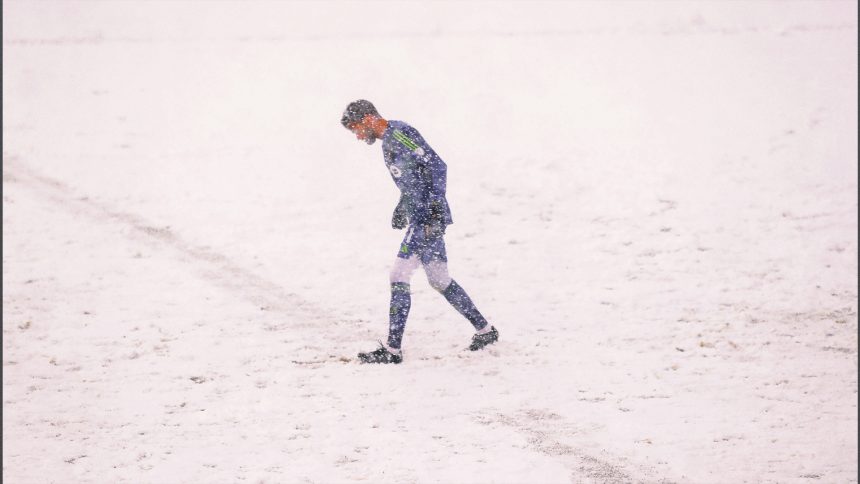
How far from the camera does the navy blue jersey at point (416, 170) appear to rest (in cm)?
585

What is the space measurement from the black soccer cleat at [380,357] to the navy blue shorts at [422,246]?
2.59 ft

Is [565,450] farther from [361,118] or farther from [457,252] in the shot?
[457,252]

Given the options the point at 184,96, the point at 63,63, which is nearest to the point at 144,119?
the point at 184,96

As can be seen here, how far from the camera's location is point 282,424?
17.7 feet

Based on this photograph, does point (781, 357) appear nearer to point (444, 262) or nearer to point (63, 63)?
point (444, 262)

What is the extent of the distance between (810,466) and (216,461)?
11.5 ft

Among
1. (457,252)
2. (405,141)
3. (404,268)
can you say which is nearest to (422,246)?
(404,268)

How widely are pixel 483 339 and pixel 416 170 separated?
60.3 inches

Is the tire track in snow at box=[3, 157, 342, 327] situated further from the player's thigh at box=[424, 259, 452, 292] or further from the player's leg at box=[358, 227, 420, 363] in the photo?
the player's thigh at box=[424, 259, 452, 292]

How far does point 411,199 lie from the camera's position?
5980mm

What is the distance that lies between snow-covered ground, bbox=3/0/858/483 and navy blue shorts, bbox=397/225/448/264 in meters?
0.89

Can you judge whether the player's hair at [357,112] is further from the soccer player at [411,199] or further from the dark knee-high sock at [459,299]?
the dark knee-high sock at [459,299]

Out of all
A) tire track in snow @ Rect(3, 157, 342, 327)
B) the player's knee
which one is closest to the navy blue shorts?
the player's knee

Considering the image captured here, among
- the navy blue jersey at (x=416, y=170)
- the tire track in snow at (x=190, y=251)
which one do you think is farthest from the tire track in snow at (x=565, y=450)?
the tire track in snow at (x=190, y=251)
